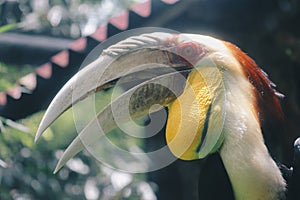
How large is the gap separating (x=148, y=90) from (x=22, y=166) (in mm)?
1356

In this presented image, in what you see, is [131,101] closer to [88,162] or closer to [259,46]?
[259,46]

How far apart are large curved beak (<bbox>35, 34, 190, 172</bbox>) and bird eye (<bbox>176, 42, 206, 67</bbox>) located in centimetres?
2

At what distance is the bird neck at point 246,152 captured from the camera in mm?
1525

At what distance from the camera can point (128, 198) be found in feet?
9.43

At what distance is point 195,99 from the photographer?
1617 millimetres

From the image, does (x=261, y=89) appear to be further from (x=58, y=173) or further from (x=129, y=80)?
(x=58, y=173)

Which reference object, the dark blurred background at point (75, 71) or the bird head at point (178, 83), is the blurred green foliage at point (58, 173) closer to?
the dark blurred background at point (75, 71)

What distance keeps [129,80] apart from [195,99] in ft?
0.50

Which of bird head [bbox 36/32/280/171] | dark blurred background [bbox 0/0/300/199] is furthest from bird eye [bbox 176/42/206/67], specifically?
dark blurred background [bbox 0/0/300/199]

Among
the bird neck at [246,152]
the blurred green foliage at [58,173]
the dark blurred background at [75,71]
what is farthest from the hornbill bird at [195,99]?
the blurred green foliage at [58,173]

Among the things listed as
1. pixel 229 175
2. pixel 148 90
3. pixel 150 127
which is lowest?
pixel 150 127

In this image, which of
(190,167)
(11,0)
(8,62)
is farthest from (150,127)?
(11,0)

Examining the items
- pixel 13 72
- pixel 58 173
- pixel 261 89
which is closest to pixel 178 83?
pixel 261 89

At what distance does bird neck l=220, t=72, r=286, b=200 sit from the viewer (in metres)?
1.53
